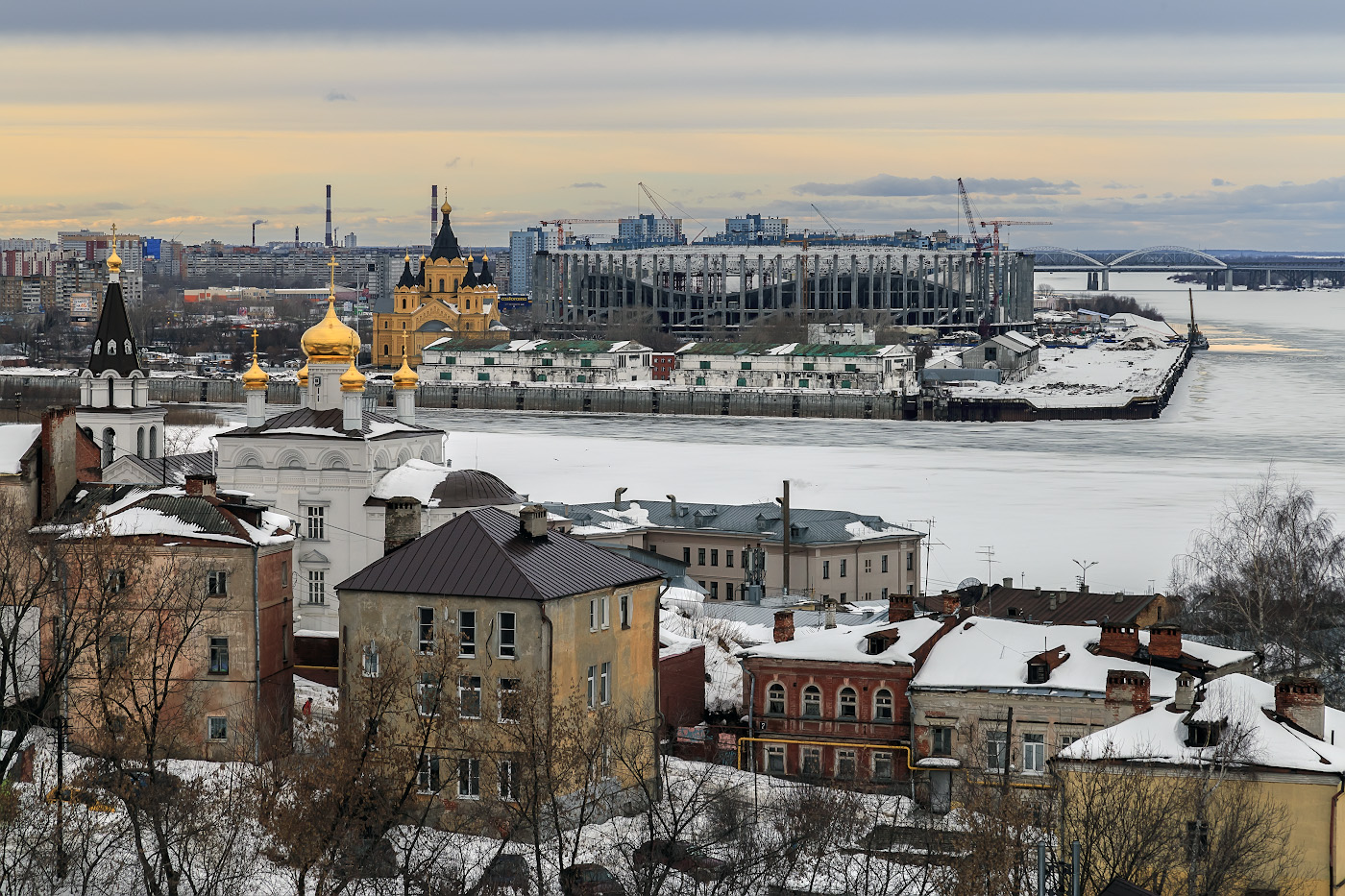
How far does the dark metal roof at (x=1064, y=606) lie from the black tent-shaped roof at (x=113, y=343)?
67.5ft

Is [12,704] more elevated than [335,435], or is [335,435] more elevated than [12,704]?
[335,435]

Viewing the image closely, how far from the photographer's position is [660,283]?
18350 centimetres

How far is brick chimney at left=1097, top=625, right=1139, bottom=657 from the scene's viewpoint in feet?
79.7

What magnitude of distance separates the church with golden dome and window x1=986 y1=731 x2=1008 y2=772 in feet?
356

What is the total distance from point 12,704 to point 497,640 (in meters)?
6.99

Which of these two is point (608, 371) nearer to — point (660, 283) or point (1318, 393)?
point (1318, 393)

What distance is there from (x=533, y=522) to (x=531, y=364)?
102144 millimetres

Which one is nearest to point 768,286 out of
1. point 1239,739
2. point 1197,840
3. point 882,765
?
point 882,765

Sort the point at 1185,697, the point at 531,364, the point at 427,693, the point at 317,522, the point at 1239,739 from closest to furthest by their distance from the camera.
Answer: the point at 1239,739
the point at 427,693
the point at 1185,697
the point at 317,522
the point at 531,364

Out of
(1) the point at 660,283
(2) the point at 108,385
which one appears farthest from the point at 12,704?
(1) the point at 660,283

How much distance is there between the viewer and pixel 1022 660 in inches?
958

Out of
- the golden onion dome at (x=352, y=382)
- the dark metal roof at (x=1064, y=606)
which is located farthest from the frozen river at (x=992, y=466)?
the golden onion dome at (x=352, y=382)

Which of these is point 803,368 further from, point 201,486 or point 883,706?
point 883,706

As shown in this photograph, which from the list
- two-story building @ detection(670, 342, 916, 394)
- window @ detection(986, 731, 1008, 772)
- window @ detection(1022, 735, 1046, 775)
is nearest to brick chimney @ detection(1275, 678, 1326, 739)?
window @ detection(1022, 735, 1046, 775)
